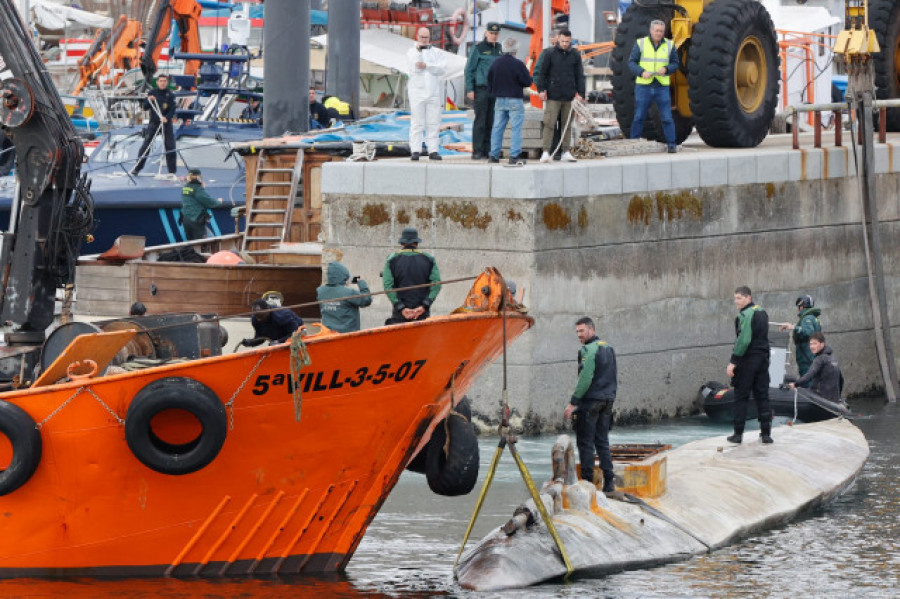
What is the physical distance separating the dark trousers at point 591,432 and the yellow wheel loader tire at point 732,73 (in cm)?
827

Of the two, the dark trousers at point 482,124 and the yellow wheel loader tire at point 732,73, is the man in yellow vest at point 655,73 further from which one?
the dark trousers at point 482,124

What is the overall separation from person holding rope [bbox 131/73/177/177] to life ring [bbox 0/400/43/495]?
721 inches

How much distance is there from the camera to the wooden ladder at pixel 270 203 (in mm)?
23391

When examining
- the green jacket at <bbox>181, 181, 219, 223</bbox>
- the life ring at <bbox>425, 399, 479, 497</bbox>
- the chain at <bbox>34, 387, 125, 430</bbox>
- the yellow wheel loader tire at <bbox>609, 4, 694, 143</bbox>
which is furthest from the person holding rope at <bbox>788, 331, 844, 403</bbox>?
the green jacket at <bbox>181, 181, 219, 223</bbox>

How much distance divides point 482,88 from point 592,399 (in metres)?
6.42

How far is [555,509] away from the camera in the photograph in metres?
12.7

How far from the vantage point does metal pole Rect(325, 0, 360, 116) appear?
33.0 meters

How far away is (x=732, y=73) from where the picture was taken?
68.3 ft

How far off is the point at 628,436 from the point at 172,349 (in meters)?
6.03

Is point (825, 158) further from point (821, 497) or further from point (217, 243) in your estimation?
point (217, 243)

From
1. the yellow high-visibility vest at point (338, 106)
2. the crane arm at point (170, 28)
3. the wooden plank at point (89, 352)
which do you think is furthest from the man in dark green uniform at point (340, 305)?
the crane arm at point (170, 28)

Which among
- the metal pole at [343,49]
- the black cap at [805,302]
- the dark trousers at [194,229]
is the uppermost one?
the metal pole at [343,49]

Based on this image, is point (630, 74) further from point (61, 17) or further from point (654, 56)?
point (61, 17)

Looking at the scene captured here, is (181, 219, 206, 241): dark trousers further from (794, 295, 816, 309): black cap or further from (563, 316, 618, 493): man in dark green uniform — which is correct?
(563, 316, 618, 493): man in dark green uniform
